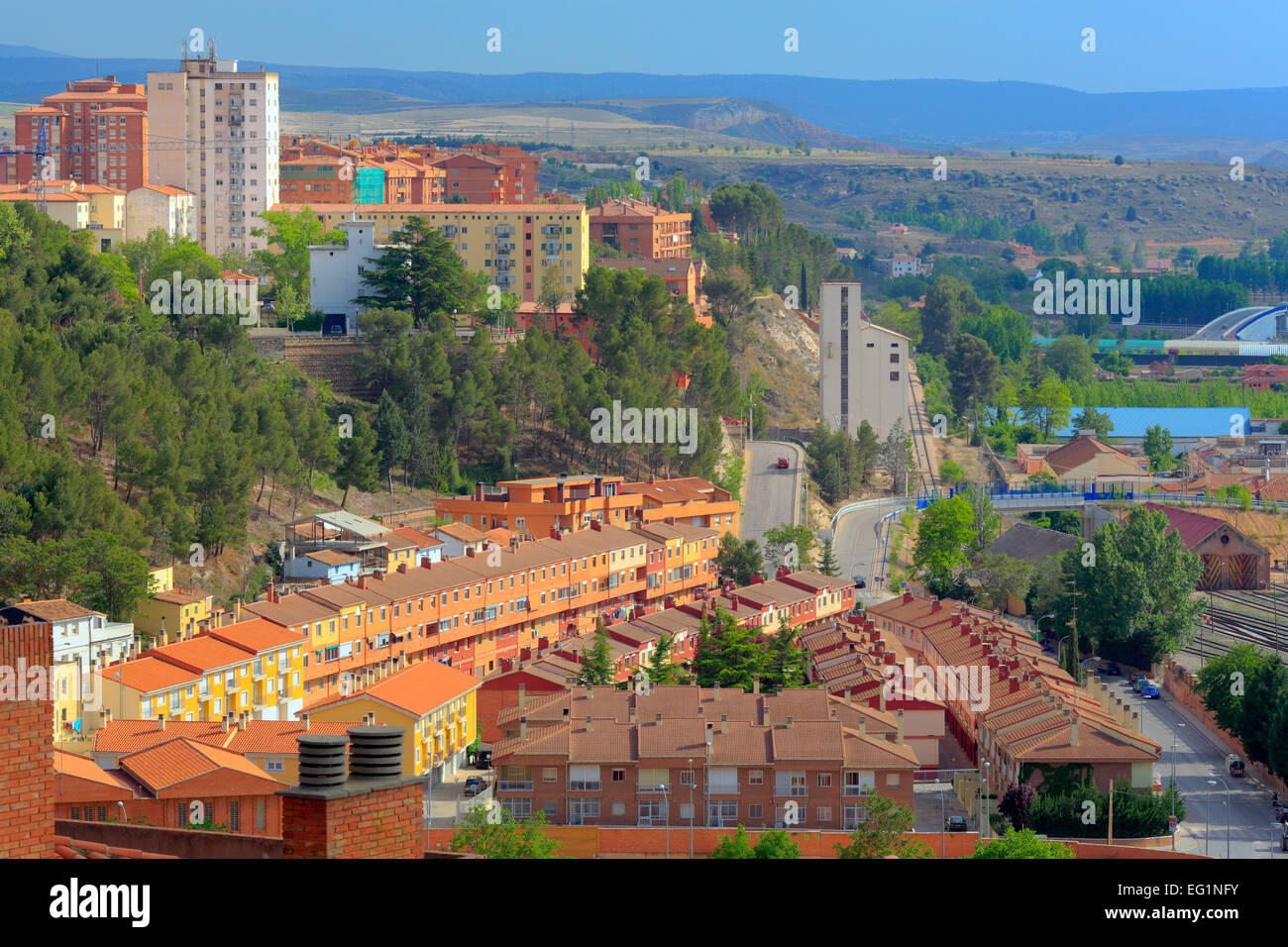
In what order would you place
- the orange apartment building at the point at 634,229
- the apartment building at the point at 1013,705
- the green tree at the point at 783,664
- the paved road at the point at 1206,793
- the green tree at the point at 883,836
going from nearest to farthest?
1. the green tree at the point at 883,836
2. the paved road at the point at 1206,793
3. the apartment building at the point at 1013,705
4. the green tree at the point at 783,664
5. the orange apartment building at the point at 634,229

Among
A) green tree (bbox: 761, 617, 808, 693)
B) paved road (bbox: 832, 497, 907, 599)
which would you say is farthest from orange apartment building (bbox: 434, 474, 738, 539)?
green tree (bbox: 761, 617, 808, 693)

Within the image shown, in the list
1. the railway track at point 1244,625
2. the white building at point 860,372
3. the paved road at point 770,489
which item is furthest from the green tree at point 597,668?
the white building at point 860,372

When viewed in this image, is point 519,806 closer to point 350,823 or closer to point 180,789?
point 180,789

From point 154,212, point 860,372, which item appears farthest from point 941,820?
point 154,212

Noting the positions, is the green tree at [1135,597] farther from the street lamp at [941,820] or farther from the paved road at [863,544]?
the street lamp at [941,820]

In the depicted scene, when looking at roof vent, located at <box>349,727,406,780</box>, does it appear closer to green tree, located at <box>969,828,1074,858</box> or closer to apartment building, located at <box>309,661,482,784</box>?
green tree, located at <box>969,828,1074,858</box>

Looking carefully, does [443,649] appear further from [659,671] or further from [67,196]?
[67,196]
